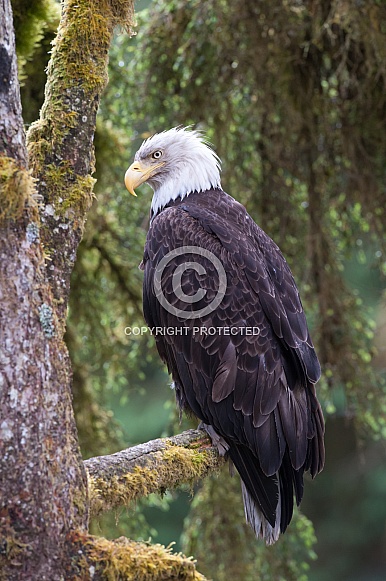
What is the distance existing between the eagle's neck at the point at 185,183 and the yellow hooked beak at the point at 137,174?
4.5 inches

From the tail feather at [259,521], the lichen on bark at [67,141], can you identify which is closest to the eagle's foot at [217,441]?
the tail feather at [259,521]

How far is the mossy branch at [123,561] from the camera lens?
2189 millimetres

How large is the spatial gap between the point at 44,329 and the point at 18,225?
292 mm

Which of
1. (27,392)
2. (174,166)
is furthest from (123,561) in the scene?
(174,166)

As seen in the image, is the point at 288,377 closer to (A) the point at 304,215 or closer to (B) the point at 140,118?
(A) the point at 304,215

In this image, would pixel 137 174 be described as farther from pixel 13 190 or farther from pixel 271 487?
pixel 13 190

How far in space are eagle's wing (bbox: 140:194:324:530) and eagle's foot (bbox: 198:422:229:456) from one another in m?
0.03

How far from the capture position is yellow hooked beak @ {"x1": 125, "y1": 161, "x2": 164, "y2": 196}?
4.66 m

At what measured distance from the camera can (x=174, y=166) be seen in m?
4.81

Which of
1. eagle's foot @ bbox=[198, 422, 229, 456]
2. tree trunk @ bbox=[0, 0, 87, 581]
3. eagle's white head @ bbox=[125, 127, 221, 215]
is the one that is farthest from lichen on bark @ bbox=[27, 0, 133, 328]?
eagle's white head @ bbox=[125, 127, 221, 215]

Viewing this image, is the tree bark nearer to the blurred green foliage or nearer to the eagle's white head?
the eagle's white head

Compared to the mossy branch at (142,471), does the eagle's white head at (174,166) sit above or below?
above

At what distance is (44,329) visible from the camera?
2.17 metres

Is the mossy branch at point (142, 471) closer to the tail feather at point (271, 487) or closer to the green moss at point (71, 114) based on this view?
the tail feather at point (271, 487)
